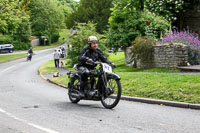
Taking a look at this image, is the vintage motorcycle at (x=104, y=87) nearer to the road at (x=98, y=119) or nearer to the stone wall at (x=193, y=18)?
the road at (x=98, y=119)

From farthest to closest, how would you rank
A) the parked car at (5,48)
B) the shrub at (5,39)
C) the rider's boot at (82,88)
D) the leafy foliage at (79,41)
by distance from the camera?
the shrub at (5,39), the parked car at (5,48), the leafy foliage at (79,41), the rider's boot at (82,88)

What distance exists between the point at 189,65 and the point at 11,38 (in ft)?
206

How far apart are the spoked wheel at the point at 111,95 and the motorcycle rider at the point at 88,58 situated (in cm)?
58

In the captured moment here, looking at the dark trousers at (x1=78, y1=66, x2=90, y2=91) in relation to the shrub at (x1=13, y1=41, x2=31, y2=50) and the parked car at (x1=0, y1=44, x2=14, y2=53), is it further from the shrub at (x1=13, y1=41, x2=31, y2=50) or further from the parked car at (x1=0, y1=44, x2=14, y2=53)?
the shrub at (x1=13, y1=41, x2=31, y2=50)

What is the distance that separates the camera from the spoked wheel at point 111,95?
8.06m

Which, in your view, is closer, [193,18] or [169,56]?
[169,56]

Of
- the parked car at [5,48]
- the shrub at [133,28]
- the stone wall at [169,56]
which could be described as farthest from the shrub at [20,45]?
the stone wall at [169,56]

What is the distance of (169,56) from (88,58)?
975 centimetres

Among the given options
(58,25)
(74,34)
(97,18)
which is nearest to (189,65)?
(74,34)

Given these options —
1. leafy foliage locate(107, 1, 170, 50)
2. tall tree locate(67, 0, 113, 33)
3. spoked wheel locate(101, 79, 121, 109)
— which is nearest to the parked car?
tall tree locate(67, 0, 113, 33)

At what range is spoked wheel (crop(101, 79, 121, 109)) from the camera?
26.5 feet

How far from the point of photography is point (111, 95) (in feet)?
27.3

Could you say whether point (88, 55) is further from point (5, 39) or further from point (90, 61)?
point (5, 39)

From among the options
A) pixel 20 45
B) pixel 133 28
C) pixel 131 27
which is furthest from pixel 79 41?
pixel 20 45
